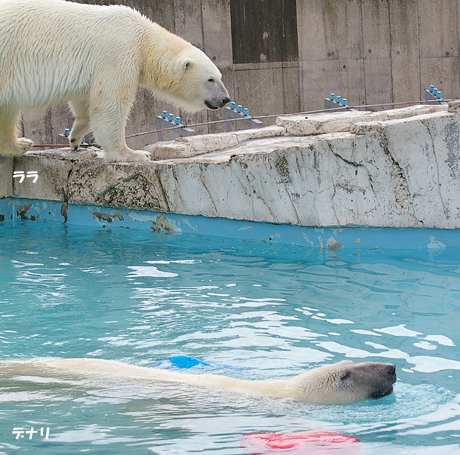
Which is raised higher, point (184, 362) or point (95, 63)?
point (95, 63)

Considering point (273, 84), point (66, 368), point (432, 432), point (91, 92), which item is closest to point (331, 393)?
point (432, 432)

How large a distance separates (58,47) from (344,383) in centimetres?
435

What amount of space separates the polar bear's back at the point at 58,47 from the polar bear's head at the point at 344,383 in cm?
405

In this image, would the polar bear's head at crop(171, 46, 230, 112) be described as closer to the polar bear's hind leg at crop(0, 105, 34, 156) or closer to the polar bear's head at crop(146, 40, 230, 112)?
the polar bear's head at crop(146, 40, 230, 112)

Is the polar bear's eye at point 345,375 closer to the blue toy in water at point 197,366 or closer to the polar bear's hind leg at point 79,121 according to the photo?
the blue toy in water at point 197,366

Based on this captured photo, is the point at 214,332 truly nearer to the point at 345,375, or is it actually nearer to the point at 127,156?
the point at 345,375

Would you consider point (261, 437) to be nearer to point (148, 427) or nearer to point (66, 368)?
point (148, 427)

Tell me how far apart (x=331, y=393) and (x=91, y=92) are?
4240 millimetres

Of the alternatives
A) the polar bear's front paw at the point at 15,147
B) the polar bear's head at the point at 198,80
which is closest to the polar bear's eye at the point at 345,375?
the polar bear's head at the point at 198,80

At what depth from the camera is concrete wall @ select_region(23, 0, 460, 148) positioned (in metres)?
10.6

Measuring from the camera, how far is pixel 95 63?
5.84 metres

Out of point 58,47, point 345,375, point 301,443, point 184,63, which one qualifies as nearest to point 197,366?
point 345,375

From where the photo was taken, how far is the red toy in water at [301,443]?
6.80 feet

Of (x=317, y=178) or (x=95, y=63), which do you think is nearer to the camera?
(x=317, y=178)
